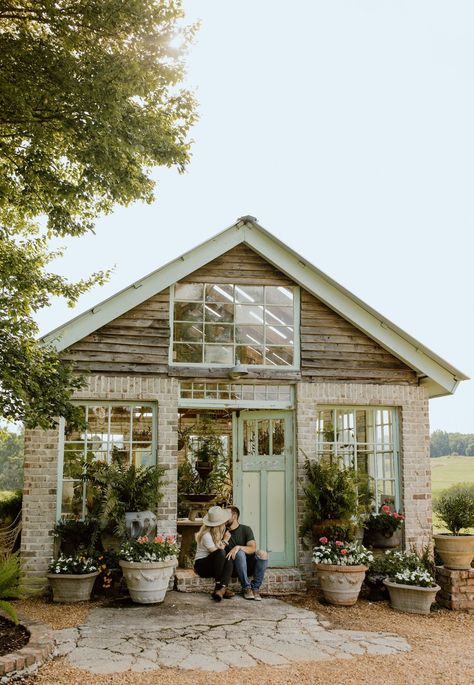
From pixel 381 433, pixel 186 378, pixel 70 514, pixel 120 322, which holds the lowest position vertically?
pixel 70 514

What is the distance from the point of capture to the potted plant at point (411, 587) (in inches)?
317

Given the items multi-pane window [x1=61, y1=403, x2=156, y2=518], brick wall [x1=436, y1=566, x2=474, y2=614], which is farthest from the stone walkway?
brick wall [x1=436, y1=566, x2=474, y2=614]

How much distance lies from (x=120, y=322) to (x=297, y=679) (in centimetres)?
525

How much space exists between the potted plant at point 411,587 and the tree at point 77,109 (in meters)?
4.50

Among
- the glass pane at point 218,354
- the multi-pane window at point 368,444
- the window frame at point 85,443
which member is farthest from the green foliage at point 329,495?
the window frame at point 85,443

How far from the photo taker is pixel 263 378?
31.2ft

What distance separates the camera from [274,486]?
31.7 feet

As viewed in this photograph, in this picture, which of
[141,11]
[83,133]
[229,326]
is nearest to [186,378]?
[229,326]

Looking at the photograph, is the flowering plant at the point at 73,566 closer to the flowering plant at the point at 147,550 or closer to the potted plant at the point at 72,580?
the potted plant at the point at 72,580

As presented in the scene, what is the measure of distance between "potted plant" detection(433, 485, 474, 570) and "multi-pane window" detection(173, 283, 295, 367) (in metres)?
2.82

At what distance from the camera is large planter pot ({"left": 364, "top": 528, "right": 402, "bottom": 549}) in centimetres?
927

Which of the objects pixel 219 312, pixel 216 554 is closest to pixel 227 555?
pixel 216 554

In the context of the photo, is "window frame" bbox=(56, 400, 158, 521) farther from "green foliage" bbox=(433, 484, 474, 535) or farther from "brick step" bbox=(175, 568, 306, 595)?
"green foliage" bbox=(433, 484, 474, 535)

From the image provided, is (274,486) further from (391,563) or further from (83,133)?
(83,133)
